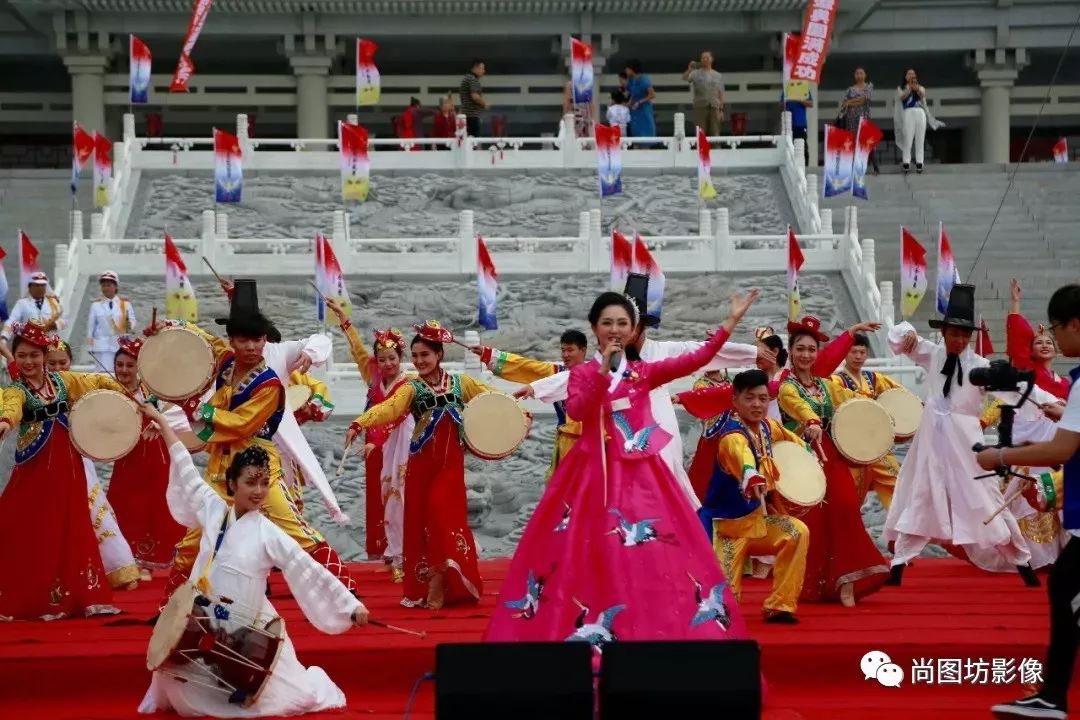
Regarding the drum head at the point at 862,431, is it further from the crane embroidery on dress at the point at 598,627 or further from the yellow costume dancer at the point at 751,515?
the crane embroidery on dress at the point at 598,627

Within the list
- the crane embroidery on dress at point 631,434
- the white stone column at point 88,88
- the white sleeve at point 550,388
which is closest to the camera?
the crane embroidery on dress at point 631,434

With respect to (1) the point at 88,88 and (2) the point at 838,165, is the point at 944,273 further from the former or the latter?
(1) the point at 88,88

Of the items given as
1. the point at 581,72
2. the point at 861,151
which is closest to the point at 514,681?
the point at 861,151

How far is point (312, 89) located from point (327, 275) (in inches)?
422

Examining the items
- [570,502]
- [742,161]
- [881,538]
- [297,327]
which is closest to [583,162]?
[742,161]

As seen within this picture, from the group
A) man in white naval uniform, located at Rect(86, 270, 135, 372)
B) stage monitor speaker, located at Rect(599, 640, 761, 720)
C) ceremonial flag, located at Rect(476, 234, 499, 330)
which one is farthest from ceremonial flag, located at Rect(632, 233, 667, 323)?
stage monitor speaker, located at Rect(599, 640, 761, 720)

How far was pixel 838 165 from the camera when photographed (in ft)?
63.3

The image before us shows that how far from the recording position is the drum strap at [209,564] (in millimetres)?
6246

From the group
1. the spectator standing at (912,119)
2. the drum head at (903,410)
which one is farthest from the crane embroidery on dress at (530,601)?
the spectator standing at (912,119)

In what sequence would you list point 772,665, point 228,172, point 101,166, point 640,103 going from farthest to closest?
point 640,103 < point 101,166 < point 228,172 < point 772,665

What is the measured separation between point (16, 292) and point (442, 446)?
38.7ft

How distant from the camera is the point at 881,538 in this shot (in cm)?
1167

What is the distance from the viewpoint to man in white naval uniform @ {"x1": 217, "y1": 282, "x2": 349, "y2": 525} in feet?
27.5

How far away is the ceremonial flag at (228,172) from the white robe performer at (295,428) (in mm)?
10813
